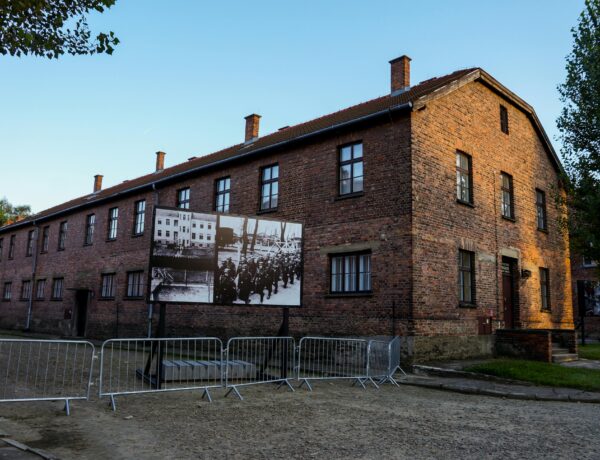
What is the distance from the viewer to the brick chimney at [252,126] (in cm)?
2166

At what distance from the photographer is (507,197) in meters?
16.9

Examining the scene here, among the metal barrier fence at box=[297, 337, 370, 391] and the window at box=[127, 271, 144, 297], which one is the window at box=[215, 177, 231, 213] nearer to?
the window at box=[127, 271, 144, 297]

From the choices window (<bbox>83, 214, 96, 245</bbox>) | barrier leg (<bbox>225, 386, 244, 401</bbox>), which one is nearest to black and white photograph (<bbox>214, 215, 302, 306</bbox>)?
barrier leg (<bbox>225, 386, 244, 401</bbox>)

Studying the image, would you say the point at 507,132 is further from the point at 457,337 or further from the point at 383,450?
the point at 383,450

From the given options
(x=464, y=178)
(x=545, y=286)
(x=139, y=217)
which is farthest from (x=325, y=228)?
(x=139, y=217)

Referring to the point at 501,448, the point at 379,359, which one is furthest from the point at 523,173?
the point at 501,448

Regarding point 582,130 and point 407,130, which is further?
point 582,130

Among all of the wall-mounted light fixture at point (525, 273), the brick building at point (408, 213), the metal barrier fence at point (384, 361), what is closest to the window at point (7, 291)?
the brick building at point (408, 213)

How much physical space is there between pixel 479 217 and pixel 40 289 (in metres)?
23.8

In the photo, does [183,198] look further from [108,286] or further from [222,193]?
[108,286]

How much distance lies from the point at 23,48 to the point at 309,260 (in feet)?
30.0

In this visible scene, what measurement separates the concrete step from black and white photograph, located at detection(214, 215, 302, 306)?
780 centimetres

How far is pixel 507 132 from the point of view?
17.4 metres

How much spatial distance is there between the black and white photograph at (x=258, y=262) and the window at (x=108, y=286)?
561 inches
